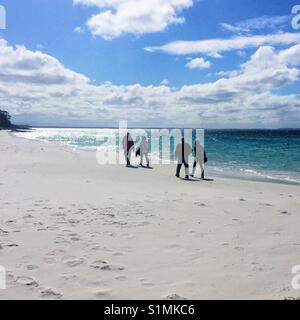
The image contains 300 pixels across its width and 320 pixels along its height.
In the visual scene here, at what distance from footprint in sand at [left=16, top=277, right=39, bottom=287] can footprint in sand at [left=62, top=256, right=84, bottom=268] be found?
70 centimetres

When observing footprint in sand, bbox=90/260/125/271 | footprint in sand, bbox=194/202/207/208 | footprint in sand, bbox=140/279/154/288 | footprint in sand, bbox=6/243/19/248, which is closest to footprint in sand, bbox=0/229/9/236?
footprint in sand, bbox=6/243/19/248

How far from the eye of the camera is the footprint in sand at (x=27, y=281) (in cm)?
517

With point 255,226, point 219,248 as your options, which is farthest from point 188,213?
point 219,248

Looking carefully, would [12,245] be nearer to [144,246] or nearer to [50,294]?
[50,294]

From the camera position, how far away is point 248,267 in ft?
19.7

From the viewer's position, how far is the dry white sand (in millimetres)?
5219

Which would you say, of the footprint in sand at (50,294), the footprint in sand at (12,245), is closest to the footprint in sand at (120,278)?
the footprint in sand at (50,294)

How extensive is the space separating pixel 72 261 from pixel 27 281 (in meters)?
0.90

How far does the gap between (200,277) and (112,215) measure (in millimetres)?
3830

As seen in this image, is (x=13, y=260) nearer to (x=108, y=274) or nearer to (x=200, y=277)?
(x=108, y=274)
